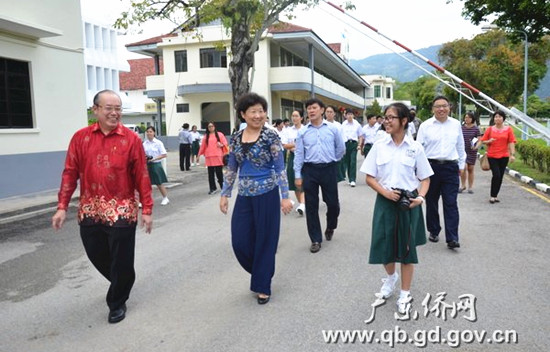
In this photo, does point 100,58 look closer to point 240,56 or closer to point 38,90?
point 240,56

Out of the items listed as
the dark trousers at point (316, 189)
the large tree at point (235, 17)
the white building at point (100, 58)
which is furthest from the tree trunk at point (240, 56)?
the white building at point (100, 58)

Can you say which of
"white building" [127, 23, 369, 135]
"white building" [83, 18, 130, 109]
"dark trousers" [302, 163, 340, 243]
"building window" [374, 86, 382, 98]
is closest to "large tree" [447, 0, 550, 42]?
"dark trousers" [302, 163, 340, 243]

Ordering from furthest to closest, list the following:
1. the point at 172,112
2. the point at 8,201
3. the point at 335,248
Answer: the point at 172,112 → the point at 8,201 → the point at 335,248

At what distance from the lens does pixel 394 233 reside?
4.13 metres

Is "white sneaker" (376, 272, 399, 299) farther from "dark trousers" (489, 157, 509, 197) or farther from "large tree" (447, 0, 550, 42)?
"large tree" (447, 0, 550, 42)

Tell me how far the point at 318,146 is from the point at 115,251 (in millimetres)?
3068

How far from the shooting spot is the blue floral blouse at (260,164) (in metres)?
4.43

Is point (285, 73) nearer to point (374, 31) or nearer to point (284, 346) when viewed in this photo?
point (374, 31)

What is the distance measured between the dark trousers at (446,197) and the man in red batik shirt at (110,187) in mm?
3769

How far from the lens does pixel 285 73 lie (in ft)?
89.4

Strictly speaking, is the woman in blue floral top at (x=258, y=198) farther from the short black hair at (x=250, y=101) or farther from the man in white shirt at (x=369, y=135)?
the man in white shirt at (x=369, y=135)

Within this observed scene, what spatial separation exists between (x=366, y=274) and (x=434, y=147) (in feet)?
7.04

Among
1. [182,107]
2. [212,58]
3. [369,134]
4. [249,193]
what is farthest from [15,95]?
[182,107]

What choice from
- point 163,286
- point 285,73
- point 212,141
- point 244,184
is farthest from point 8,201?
point 285,73
